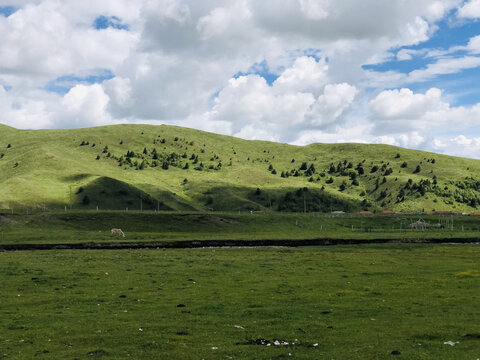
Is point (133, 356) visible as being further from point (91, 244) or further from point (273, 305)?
point (91, 244)

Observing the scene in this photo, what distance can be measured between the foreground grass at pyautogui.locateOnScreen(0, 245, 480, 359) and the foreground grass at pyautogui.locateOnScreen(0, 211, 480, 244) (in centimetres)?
5442

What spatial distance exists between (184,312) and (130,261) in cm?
3442

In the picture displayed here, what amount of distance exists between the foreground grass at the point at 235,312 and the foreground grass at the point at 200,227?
179ft

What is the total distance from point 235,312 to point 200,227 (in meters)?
105

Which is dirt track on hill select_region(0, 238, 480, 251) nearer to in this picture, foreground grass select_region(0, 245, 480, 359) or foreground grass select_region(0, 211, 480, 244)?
foreground grass select_region(0, 211, 480, 244)

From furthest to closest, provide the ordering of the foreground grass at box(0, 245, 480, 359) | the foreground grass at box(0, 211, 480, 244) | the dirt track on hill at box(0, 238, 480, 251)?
the foreground grass at box(0, 211, 480, 244), the dirt track on hill at box(0, 238, 480, 251), the foreground grass at box(0, 245, 480, 359)

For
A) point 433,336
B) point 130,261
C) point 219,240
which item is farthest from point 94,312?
point 219,240

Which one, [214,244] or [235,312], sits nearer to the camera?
[235,312]

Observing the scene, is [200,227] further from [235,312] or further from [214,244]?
[235,312]

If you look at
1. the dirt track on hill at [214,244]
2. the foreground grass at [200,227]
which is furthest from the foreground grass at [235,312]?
the foreground grass at [200,227]

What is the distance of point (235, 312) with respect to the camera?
2995 cm

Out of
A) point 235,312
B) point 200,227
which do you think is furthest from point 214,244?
point 235,312

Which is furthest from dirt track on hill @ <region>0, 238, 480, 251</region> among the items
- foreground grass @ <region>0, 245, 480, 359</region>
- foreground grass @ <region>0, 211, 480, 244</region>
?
foreground grass @ <region>0, 245, 480, 359</region>

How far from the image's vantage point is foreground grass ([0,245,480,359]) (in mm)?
21734
